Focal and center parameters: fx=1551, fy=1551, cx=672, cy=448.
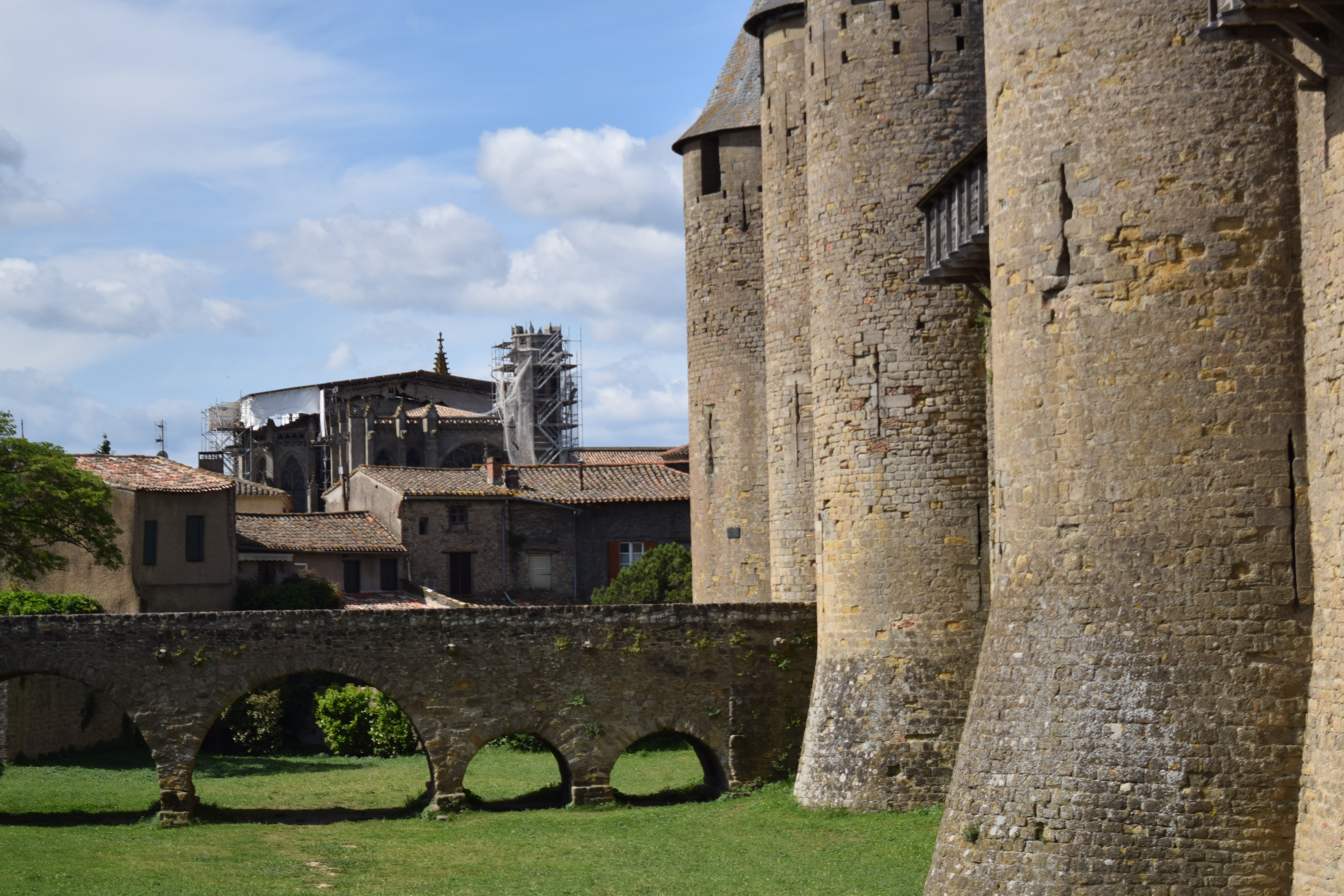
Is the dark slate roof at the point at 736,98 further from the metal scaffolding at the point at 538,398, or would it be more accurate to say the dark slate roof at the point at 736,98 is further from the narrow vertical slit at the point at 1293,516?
the metal scaffolding at the point at 538,398

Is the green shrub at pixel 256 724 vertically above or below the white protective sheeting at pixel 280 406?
below

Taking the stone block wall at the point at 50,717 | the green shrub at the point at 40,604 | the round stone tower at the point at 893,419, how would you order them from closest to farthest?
the round stone tower at the point at 893,419, the stone block wall at the point at 50,717, the green shrub at the point at 40,604

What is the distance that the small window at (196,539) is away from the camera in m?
35.7

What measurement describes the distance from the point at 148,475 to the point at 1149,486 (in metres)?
28.3

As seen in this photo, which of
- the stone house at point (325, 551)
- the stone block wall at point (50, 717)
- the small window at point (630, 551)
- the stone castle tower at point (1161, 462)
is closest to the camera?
the stone castle tower at point (1161, 462)

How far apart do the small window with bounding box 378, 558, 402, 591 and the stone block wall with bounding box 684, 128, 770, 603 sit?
54.9 ft

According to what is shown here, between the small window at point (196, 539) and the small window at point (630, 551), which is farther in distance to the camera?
the small window at point (630, 551)

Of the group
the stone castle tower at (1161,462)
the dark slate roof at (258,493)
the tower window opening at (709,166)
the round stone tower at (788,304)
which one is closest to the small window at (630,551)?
the dark slate roof at (258,493)

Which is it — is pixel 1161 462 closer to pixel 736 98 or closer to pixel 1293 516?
pixel 1293 516

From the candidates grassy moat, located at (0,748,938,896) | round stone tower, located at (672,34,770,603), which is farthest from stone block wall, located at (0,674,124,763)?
round stone tower, located at (672,34,770,603)

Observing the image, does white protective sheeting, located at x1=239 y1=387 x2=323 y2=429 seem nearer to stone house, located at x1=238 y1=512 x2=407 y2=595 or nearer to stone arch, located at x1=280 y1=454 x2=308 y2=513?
stone arch, located at x1=280 y1=454 x2=308 y2=513

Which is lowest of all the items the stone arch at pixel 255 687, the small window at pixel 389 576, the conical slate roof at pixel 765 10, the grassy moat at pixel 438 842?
the grassy moat at pixel 438 842

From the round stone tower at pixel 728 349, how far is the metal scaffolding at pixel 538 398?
3476 centimetres

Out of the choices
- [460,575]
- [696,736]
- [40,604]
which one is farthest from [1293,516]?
[460,575]
